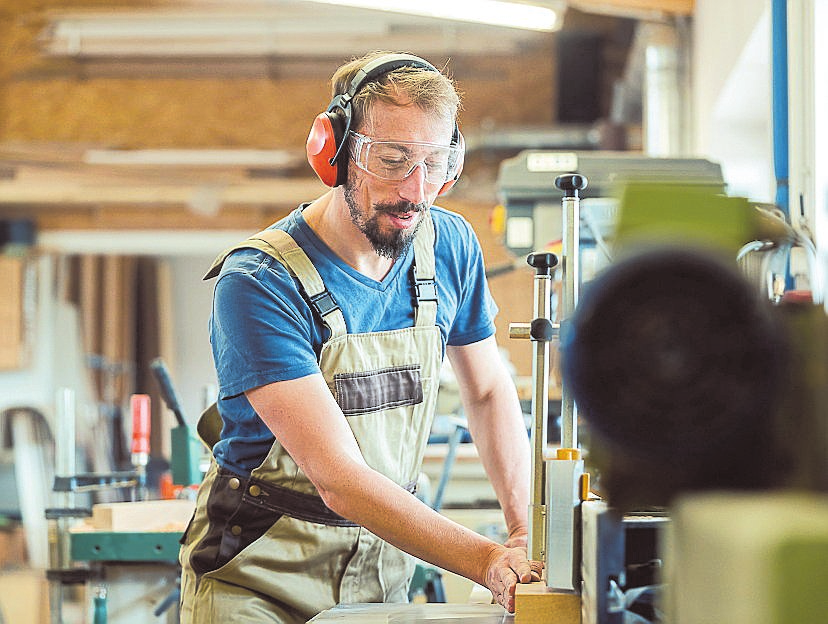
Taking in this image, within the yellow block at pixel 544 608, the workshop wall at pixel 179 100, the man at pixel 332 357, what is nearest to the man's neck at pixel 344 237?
the man at pixel 332 357

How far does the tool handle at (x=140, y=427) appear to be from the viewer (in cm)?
287

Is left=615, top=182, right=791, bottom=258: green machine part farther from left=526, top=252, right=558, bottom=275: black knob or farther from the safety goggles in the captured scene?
the safety goggles

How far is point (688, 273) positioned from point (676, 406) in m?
0.08

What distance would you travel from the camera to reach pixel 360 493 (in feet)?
4.89

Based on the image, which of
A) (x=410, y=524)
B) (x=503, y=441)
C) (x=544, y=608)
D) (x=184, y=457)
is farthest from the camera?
(x=184, y=457)

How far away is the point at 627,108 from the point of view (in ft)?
19.2

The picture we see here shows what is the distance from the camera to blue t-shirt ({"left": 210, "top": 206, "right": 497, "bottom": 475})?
160 cm

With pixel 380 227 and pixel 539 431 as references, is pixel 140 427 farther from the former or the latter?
pixel 539 431

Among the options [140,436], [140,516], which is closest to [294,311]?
[140,516]

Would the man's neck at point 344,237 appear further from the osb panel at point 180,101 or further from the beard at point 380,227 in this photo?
the osb panel at point 180,101

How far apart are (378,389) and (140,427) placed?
133 cm

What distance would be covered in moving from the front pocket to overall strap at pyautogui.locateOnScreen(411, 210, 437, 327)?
8 centimetres

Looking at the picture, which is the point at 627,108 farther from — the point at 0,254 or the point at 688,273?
the point at 688,273

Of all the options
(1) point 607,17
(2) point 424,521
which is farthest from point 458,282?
(1) point 607,17
